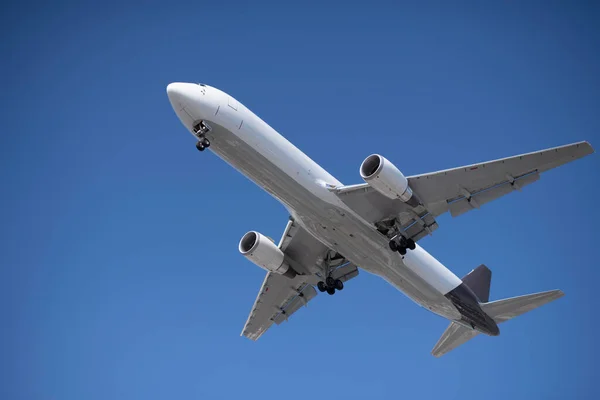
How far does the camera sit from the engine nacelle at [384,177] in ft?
93.9

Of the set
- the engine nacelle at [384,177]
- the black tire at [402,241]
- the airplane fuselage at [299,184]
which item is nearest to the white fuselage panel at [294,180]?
the airplane fuselage at [299,184]

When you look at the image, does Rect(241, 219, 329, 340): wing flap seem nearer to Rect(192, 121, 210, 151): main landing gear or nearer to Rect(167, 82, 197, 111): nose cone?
Rect(192, 121, 210, 151): main landing gear

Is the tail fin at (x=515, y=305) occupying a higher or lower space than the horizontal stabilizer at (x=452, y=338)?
higher

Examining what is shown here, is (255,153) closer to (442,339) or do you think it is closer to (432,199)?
(432,199)

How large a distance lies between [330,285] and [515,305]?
10046 mm

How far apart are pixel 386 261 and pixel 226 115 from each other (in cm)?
1045

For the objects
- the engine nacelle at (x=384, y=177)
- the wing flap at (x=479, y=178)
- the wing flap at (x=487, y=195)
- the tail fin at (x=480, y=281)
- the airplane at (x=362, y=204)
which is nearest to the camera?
the engine nacelle at (x=384, y=177)

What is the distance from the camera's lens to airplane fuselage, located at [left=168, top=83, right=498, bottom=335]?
28.7 m

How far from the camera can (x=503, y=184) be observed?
1208 inches

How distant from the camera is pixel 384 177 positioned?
28.7 m

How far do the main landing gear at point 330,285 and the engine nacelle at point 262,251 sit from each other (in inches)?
93.5

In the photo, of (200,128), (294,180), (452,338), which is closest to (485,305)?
(452,338)

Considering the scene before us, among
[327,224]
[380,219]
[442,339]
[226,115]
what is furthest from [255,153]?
[442,339]

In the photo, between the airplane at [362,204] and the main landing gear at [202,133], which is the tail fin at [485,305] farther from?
the main landing gear at [202,133]
